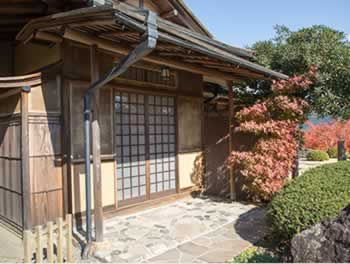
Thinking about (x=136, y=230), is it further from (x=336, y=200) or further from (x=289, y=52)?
(x=289, y=52)

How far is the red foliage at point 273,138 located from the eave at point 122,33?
2.67 feet

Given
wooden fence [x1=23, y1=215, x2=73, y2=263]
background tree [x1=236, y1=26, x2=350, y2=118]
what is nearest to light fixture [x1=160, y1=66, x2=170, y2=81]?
background tree [x1=236, y1=26, x2=350, y2=118]

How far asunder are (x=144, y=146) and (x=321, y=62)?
5.38 metres

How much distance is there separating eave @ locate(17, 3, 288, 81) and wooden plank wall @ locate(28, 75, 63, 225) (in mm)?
996

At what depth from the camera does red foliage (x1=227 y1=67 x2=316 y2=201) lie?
6199 millimetres

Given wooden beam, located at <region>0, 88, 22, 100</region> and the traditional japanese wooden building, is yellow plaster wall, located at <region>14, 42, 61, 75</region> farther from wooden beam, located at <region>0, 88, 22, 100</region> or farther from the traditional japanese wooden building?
wooden beam, located at <region>0, 88, 22, 100</region>

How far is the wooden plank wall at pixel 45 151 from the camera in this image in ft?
15.8

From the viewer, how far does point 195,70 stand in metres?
6.40

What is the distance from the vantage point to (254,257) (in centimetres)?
404

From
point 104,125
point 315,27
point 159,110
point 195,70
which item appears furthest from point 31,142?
point 315,27

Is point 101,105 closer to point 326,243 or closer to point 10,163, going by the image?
point 10,163

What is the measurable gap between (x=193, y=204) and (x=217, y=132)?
7.05 ft

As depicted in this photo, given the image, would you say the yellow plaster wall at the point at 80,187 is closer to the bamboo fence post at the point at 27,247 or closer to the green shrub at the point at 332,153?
the bamboo fence post at the point at 27,247

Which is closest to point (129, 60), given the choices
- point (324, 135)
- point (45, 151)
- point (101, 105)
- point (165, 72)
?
point (101, 105)
